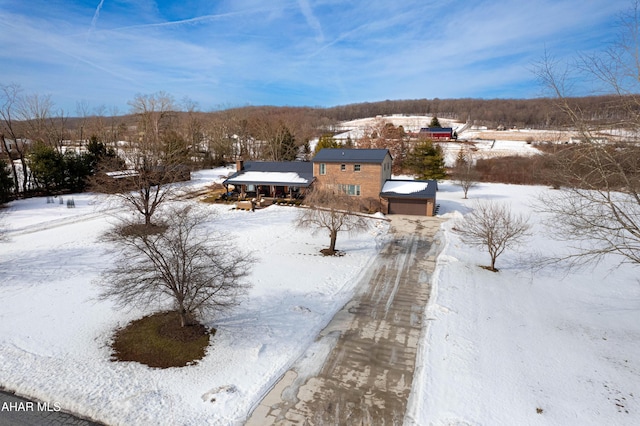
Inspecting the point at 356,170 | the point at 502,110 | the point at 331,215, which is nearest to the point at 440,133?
the point at 502,110

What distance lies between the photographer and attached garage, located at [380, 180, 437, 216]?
3288 centimetres

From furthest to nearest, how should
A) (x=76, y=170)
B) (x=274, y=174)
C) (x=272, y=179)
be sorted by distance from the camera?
(x=76, y=170) < (x=274, y=174) < (x=272, y=179)

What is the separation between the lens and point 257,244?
24.3 metres

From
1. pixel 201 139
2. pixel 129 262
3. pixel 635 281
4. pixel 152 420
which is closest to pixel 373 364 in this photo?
pixel 152 420

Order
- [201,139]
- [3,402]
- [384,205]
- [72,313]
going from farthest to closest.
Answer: [201,139], [384,205], [72,313], [3,402]

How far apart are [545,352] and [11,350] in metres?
19.7

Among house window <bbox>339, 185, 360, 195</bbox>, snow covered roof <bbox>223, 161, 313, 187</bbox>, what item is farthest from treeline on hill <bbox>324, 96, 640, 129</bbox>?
snow covered roof <bbox>223, 161, 313, 187</bbox>

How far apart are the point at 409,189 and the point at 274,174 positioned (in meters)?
15.2

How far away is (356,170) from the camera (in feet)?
113

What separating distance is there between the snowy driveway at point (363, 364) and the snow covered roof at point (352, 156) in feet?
55.0

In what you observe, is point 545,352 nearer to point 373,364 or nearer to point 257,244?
point 373,364

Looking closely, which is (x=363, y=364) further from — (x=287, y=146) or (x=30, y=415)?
(x=287, y=146)

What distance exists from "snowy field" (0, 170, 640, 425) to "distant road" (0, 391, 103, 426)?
0.27 metres

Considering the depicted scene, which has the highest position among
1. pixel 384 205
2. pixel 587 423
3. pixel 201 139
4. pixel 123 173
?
pixel 201 139
